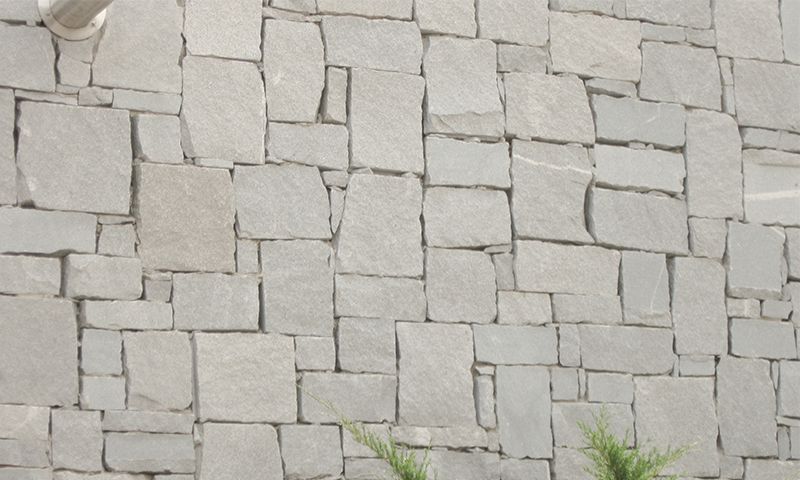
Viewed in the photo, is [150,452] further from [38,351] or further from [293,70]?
[293,70]

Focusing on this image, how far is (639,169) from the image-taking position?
4.45 m

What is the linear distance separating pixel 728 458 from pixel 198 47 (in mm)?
2939

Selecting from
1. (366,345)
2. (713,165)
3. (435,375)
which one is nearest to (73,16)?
(366,345)

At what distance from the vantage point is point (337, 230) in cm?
396

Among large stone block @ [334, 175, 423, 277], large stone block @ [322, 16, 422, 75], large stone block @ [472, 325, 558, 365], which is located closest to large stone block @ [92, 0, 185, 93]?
large stone block @ [322, 16, 422, 75]

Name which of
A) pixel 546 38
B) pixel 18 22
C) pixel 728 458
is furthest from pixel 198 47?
pixel 728 458

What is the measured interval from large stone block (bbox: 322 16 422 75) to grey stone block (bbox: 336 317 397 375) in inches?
43.3

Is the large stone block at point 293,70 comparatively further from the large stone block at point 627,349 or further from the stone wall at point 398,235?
the large stone block at point 627,349

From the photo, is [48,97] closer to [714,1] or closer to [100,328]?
[100,328]

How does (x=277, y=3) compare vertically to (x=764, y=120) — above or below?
above

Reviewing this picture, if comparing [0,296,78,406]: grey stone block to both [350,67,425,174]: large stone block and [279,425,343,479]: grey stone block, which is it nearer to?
[279,425,343,479]: grey stone block

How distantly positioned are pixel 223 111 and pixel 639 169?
1.92 m

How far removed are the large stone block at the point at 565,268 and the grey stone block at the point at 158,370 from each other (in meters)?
1.46

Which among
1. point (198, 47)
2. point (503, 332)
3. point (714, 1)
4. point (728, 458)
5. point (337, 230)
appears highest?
point (714, 1)
